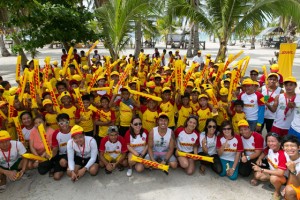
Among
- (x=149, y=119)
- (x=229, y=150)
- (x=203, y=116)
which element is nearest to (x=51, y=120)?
(x=149, y=119)

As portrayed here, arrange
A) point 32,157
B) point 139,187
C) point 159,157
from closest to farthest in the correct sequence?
point 139,187 → point 32,157 → point 159,157

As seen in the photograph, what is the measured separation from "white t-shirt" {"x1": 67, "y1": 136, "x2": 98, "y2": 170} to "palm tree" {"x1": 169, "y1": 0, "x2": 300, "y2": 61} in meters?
6.65

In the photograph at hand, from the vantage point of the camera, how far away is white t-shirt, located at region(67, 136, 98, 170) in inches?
176

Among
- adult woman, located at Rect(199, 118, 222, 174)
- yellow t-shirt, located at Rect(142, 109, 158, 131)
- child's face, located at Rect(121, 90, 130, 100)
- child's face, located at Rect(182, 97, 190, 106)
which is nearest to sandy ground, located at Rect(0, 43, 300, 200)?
adult woman, located at Rect(199, 118, 222, 174)

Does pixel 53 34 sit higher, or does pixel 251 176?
pixel 53 34

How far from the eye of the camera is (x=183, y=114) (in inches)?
212

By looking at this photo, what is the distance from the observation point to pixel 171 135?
15.8 feet

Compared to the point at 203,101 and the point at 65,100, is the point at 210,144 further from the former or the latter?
the point at 65,100

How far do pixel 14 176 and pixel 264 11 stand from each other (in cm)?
904

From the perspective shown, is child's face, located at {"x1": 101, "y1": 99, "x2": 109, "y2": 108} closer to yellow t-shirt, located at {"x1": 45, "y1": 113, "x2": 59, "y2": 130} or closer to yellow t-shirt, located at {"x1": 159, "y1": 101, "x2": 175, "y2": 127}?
yellow t-shirt, located at {"x1": 45, "y1": 113, "x2": 59, "y2": 130}

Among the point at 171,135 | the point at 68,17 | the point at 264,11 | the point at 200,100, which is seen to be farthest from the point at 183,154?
the point at 264,11

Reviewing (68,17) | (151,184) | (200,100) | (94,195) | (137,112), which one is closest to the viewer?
(94,195)

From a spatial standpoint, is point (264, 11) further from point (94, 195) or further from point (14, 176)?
point (14, 176)

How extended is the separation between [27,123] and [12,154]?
0.64 metres
